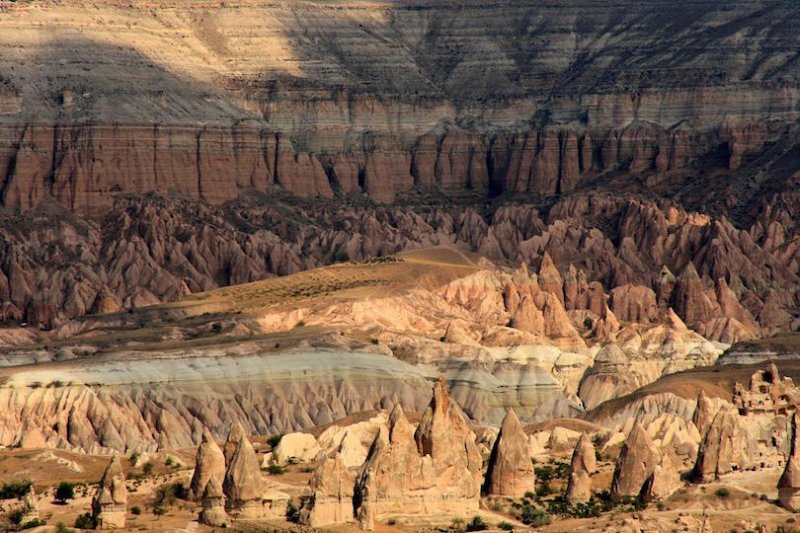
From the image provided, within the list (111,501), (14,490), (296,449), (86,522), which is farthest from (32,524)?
(296,449)

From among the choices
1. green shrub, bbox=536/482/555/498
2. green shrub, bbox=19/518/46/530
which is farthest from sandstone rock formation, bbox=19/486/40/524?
green shrub, bbox=536/482/555/498

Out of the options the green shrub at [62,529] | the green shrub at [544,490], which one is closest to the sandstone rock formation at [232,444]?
the green shrub at [62,529]

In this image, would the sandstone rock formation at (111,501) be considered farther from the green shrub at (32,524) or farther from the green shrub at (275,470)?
the green shrub at (275,470)

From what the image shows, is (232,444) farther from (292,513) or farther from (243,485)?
(292,513)

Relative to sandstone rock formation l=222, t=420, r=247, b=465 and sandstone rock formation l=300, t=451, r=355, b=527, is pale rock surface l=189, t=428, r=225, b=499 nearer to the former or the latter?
sandstone rock formation l=222, t=420, r=247, b=465

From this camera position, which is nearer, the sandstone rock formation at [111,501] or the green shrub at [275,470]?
the sandstone rock formation at [111,501]
